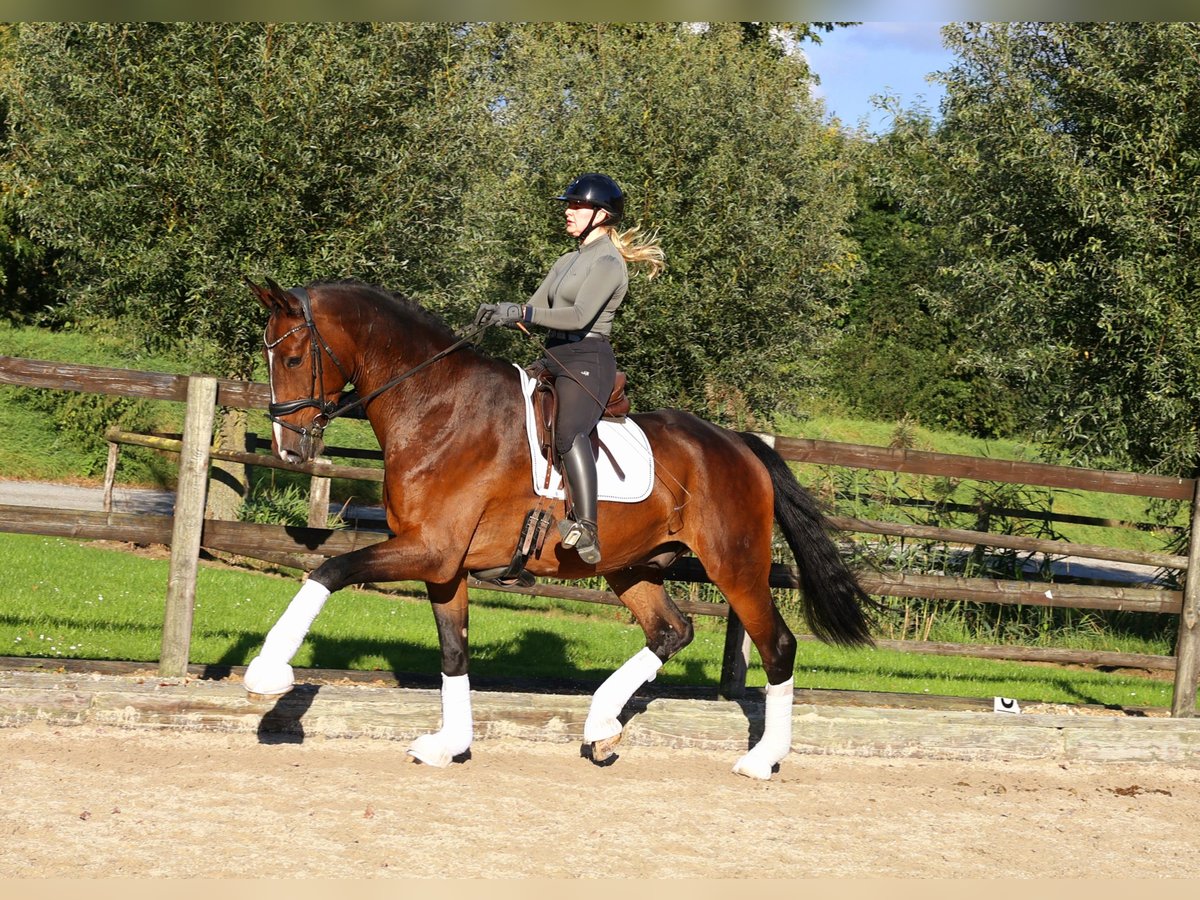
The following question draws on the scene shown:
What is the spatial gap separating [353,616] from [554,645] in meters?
2.19

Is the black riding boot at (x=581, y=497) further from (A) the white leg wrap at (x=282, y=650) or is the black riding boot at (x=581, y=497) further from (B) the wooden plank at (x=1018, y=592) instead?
(B) the wooden plank at (x=1018, y=592)

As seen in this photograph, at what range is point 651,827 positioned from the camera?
5676mm

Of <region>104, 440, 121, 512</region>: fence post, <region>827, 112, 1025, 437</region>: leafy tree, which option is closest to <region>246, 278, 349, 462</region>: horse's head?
<region>104, 440, 121, 512</region>: fence post

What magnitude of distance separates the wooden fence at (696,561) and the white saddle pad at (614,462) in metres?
1.28

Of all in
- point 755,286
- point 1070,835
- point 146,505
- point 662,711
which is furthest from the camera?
point 146,505

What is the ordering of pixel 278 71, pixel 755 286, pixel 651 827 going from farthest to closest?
pixel 755 286, pixel 278 71, pixel 651 827

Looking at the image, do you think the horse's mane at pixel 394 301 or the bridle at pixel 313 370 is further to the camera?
the horse's mane at pixel 394 301

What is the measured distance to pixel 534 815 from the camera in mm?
5746

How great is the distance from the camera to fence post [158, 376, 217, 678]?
23.7ft

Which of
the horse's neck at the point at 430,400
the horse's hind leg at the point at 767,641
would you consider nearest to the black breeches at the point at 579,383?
the horse's neck at the point at 430,400

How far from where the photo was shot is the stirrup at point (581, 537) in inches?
244

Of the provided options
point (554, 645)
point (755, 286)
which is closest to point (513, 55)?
point (755, 286)

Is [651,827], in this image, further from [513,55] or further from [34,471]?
[34,471]

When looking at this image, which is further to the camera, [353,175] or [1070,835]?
[353,175]
